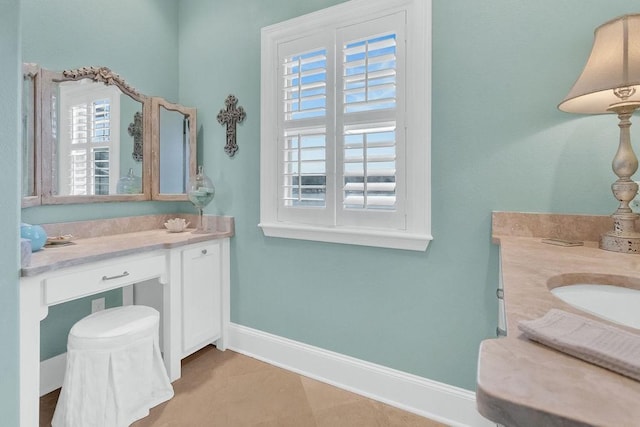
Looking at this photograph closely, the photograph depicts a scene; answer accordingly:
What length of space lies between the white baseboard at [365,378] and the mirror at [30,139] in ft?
4.90

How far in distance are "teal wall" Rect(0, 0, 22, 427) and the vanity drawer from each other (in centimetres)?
15

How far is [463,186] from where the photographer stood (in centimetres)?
168

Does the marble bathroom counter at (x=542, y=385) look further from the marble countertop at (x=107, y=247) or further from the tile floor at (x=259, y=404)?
the marble countertop at (x=107, y=247)

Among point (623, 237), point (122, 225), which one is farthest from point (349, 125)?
point (122, 225)

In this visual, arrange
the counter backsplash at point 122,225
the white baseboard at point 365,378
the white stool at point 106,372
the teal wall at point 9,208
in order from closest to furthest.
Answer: the teal wall at point 9,208 → the white stool at point 106,372 → the white baseboard at point 365,378 → the counter backsplash at point 122,225

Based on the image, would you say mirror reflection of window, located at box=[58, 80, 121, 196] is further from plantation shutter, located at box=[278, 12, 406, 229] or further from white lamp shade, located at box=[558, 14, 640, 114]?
white lamp shade, located at box=[558, 14, 640, 114]

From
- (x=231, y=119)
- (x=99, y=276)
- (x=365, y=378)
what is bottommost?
(x=365, y=378)

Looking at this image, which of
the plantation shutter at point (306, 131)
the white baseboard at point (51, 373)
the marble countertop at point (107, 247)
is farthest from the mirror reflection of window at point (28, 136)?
the plantation shutter at point (306, 131)

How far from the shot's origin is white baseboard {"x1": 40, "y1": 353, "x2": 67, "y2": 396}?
1924 mm

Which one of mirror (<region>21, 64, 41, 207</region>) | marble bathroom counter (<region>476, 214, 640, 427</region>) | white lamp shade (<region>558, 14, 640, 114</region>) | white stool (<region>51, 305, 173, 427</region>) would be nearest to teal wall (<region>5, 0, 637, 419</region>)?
mirror (<region>21, 64, 41, 207</region>)

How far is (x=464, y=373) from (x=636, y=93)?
141cm

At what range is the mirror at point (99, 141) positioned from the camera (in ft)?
6.08

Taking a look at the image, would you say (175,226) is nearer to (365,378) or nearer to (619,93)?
(365,378)

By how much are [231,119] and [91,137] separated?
89 cm
